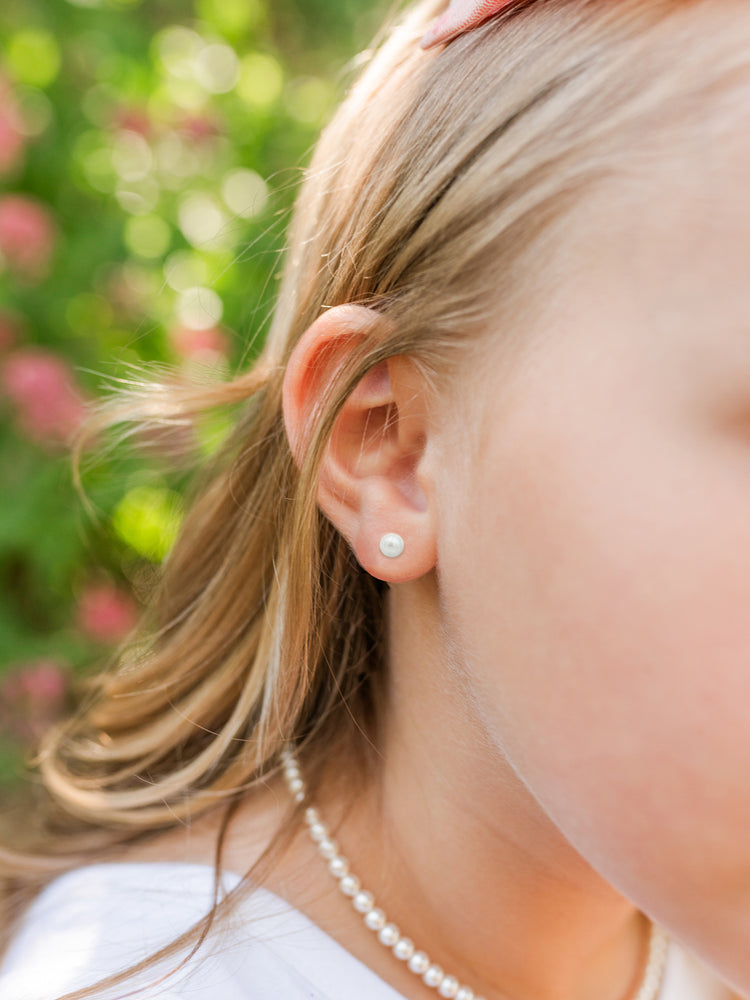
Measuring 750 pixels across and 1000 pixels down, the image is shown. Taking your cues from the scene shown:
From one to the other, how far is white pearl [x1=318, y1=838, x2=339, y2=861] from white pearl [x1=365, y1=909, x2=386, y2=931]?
9cm

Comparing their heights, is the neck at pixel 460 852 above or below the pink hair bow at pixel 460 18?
below

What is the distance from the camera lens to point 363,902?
1.29 meters

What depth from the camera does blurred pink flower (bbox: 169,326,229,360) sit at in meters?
2.39

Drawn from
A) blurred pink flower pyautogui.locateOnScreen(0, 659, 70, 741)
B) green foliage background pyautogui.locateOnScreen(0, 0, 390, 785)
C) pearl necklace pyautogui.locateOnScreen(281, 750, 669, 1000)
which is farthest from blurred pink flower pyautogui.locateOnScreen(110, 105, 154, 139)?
pearl necklace pyautogui.locateOnScreen(281, 750, 669, 1000)

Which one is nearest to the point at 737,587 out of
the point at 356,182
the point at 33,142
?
the point at 356,182

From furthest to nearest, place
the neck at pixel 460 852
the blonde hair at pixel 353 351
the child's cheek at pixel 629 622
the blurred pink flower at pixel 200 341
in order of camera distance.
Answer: the blurred pink flower at pixel 200 341
the neck at pixel 460 852
the blonde hair at pixel 353 351
the child's cheek at pixel 629 622

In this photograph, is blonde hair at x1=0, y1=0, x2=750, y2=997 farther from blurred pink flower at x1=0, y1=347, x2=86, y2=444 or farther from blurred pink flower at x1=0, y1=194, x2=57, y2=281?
blurred pink flower at x1=0, y1=194, x2=57, y2=281

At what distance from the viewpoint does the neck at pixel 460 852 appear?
126 centimetres

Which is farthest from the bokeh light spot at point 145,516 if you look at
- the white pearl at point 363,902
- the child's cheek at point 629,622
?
the child's cheek at point 629,622

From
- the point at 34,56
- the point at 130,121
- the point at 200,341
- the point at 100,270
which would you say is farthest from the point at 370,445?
the point at 34,56

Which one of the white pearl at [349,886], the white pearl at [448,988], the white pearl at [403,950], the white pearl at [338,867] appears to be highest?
the white pearl at [338,867]

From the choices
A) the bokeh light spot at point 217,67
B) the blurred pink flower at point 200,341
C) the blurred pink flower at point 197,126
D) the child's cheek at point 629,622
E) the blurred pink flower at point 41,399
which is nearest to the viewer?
the child's cheek at point 629,622

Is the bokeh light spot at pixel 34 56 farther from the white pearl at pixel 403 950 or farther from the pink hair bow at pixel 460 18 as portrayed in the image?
the white pearl at pixel 403 950

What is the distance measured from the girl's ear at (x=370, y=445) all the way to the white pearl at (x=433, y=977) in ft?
1.68
